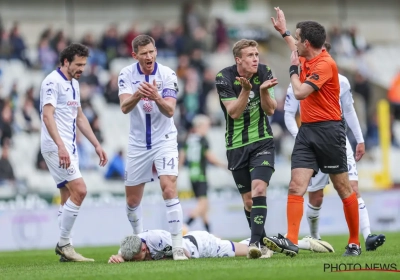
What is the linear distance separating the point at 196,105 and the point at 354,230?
15.6m

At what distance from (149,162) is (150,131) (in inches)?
15.6

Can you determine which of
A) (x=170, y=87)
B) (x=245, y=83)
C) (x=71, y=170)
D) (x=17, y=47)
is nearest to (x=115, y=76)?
(x=17, y=47)

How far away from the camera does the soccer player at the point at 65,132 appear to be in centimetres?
1150

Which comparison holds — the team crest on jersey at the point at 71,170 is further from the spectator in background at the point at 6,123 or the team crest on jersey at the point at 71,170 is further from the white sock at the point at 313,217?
the spectator in background at the point at 6,123

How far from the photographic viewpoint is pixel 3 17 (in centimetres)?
3164

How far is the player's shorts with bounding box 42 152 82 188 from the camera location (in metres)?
11.6

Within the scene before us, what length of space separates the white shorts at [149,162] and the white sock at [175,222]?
0.39m

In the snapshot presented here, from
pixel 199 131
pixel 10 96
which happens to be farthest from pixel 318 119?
pixel 10 96

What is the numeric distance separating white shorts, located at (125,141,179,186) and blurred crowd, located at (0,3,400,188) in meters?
10.2

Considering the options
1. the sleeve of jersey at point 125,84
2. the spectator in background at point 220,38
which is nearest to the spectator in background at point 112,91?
the spectator in background at point 220,38

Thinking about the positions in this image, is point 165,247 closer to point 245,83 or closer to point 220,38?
point 245,83

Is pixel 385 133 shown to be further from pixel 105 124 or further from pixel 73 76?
pixel 73 76

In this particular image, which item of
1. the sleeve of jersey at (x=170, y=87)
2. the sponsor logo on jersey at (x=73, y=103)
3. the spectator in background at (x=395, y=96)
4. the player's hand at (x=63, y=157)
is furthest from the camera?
the spectator in background at (x=395, y=96)

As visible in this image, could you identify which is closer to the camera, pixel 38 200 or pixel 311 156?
pixel 311 156
